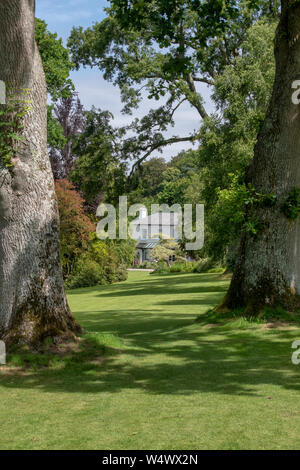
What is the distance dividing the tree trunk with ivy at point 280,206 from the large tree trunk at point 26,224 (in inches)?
186

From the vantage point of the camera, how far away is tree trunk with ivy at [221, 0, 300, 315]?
1179cm

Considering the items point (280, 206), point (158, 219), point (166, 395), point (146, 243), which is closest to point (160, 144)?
point (280, 206)

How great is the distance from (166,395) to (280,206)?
6.40 m

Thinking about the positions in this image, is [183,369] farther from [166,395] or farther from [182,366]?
[166,395]

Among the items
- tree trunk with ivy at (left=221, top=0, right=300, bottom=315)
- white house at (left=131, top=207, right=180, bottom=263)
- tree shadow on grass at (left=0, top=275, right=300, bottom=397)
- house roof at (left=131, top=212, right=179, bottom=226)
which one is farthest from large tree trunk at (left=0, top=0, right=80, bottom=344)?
house roof at (left=131, top=212, right=179, bottom=226)

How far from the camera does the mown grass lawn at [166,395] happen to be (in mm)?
5051

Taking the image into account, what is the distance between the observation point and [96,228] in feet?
127

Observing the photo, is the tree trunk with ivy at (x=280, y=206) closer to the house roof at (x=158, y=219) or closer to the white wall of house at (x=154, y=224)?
the white wall of house at (x=154, y=224)

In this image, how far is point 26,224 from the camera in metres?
8.94

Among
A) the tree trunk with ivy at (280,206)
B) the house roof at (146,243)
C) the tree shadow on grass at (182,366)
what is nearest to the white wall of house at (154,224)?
the house roof at (146,243)

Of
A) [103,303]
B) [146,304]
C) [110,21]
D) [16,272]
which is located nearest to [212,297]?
[146,304]

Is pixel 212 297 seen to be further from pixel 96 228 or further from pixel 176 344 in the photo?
pixel 96 228

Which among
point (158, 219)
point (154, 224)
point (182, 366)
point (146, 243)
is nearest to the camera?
point (182, 366)

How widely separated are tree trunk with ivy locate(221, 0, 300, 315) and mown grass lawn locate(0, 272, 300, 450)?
1.01m
